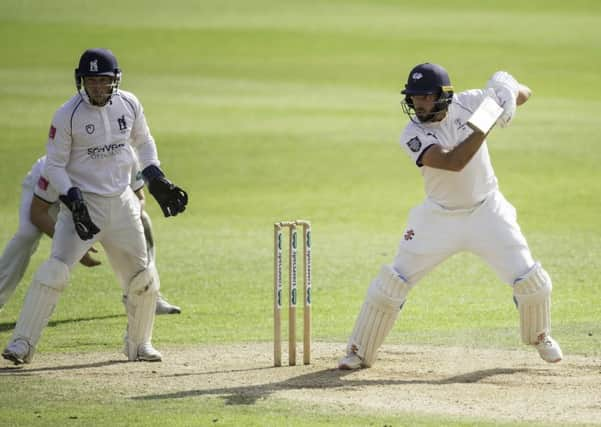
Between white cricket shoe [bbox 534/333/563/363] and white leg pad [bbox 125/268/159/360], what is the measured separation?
261cm

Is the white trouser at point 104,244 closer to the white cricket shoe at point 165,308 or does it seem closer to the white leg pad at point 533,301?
the white cricket shoe at point 165,308

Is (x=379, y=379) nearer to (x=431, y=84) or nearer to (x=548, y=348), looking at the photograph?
(x=548, y=348)

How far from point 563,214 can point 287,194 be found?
4.17m

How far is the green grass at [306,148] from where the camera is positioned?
10.5 meters

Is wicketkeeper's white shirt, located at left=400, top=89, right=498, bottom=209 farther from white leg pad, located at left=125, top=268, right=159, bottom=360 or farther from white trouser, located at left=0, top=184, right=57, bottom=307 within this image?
white trouser, located at left=0, top=184, right=57, bottom=307

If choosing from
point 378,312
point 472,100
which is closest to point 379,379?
point 378,312

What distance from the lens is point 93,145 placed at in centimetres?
844

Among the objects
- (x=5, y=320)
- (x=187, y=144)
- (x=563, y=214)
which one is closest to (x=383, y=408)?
(x=5, y=320)

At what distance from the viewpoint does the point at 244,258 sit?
13539 millimetres

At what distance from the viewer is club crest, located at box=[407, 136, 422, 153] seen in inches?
308

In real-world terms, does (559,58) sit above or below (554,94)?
above

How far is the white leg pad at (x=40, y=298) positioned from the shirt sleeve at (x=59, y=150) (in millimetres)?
525

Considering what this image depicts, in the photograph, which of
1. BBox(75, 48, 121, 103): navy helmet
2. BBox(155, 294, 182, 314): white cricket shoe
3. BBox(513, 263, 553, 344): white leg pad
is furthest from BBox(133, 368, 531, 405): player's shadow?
BBox(155, 294, 182, 314): white cricket shoe

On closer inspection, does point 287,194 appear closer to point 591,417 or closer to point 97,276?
point 97,276
